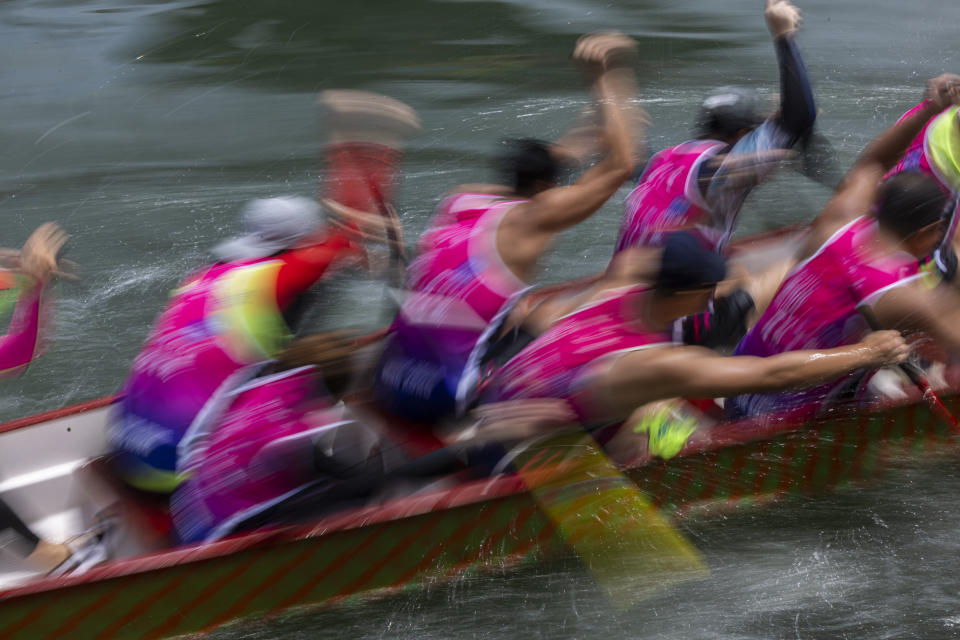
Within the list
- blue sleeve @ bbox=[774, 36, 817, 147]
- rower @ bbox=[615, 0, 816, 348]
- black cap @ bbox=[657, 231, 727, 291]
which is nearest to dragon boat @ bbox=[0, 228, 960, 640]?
rower @ bbox=[615, 0, 816, 348]

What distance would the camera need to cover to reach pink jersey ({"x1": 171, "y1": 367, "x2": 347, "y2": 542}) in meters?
3.02

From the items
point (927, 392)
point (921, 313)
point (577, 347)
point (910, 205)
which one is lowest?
point (927, 392)

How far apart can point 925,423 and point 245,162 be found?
5.54 meters

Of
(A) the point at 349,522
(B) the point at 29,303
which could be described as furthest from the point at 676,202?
(B) the point at 29,303

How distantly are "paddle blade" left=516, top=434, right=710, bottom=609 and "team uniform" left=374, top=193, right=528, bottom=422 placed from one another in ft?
1.43

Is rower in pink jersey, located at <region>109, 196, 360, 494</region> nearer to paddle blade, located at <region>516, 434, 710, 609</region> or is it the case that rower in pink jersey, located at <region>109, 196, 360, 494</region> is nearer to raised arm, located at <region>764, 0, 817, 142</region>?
paddle blade, located at <region>516, 434, 710, 609</region>

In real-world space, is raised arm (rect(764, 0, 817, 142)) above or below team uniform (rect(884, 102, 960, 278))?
above

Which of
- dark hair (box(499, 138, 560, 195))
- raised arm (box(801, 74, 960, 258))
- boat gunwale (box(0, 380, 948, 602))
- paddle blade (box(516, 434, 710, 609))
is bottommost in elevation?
paddle blade (box(516, 434, 710, 609))

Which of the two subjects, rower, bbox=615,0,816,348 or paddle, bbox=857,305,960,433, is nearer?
paddle, bbox=857,305,960,433

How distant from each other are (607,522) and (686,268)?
1.12m

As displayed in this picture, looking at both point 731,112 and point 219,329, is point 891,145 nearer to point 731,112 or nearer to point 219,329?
point 731,112

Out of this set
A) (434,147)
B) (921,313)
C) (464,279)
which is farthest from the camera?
(434,147)

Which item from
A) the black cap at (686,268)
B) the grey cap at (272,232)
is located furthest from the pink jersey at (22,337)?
the black cap at (686,268)

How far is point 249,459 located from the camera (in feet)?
9.95
